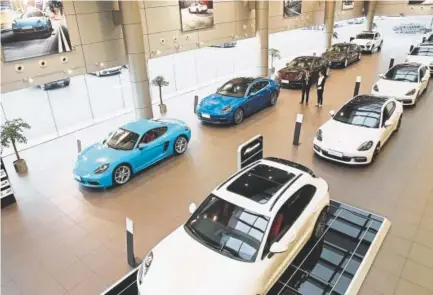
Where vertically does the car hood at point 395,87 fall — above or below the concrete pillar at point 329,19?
below

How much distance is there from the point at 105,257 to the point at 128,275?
742 millimetres

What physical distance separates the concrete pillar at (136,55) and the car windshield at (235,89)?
2.80 metres

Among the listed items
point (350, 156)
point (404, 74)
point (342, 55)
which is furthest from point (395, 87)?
point (342, 55)

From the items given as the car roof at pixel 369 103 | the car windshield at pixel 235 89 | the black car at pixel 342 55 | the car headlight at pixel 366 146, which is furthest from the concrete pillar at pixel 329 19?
the car headlight at pixel 366 146

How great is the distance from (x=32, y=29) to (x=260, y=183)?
7832mm

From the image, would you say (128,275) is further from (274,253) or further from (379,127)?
(379,127)

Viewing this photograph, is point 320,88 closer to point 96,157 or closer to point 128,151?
point 128,151

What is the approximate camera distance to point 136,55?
10.8 meters

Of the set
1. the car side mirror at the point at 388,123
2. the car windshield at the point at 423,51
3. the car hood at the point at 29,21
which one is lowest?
the car side mirror at the point at 388,123

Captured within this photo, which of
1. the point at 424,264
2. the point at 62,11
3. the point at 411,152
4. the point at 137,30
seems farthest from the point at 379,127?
the point at 62,11

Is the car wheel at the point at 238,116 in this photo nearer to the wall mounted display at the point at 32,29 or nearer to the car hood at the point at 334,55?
the wall mounted display at the point at 32,29

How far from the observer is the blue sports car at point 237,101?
11.1 metres

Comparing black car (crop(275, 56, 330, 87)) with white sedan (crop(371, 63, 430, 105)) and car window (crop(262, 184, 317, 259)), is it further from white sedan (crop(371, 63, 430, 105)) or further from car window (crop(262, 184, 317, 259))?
car window (crop(262, 184, 317, 259))

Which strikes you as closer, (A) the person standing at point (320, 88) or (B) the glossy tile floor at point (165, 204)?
(B) the glossy tile floor at point (165, 204)
